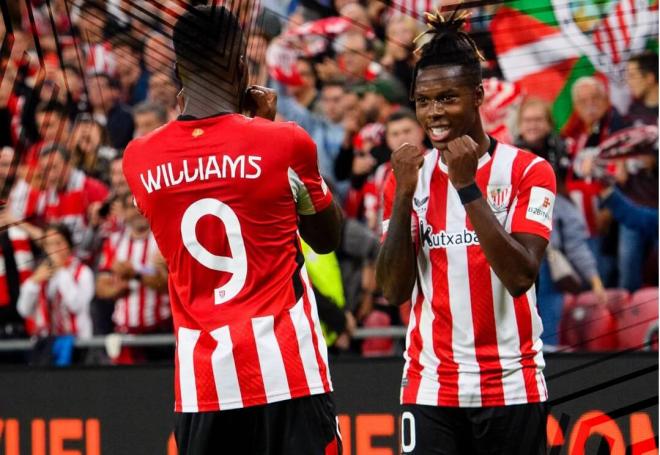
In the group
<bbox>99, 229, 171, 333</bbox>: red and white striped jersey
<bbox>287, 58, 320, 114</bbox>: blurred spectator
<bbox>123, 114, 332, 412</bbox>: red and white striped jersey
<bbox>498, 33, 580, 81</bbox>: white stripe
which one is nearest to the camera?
<bbox>123, 114, 332, 412</bbox>: red and white striped jersey

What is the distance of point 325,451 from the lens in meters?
3.50

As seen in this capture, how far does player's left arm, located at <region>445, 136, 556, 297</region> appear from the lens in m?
3.52

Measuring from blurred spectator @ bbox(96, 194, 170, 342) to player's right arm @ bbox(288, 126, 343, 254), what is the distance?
2953 millimetres

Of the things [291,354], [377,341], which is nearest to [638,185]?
[377,341]

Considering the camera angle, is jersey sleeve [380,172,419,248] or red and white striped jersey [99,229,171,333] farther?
red and white striped jersey [99,229,171,333]

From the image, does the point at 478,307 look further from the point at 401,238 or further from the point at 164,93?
the point at 164,93

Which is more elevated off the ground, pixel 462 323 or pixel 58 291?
pixel 58 291

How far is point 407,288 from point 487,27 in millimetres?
1857

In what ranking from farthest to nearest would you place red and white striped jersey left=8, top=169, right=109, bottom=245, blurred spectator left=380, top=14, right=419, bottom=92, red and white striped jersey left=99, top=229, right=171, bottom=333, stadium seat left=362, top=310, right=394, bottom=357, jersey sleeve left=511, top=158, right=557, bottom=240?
1. red and white striped jersey left=8, top=169, right=109, bottom=245
2. red and white striped jersey left=99, top=229, right=171, bottom=333
3. blurred spectator left=380, top=14, right=419, bottom=92
4. stadium seat left=362, top=310, right=394, bottom=357
5. jersey sleeve left=511, top=158, right=557, bottom=240

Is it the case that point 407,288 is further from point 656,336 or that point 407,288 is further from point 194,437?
point 656,336

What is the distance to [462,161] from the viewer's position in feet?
11.8

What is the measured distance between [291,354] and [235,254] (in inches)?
13.1

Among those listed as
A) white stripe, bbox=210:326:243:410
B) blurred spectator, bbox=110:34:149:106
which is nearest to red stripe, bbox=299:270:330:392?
white stripe, bbox=210:326:243:410

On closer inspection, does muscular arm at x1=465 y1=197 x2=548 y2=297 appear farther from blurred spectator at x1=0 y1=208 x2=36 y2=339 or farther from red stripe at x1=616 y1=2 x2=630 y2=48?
blurred spectator at x1=0 y1=208 x2=36 y2=339
